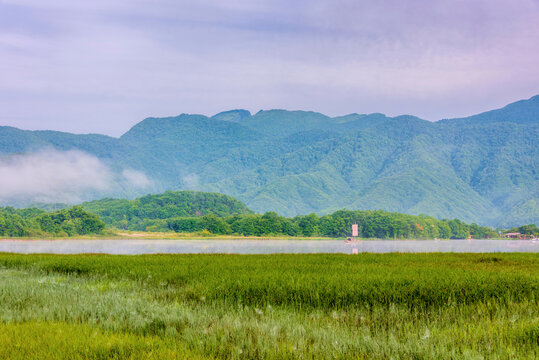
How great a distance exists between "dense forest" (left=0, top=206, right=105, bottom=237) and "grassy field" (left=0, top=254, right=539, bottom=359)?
165 meters

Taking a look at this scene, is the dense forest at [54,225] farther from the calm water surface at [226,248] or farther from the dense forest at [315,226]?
the calm water surface at [226,248]

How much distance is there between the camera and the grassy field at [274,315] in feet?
22.1

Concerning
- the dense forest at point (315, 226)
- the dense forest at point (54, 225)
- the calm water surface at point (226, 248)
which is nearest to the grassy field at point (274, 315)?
the calm water surface at point (226, 248)

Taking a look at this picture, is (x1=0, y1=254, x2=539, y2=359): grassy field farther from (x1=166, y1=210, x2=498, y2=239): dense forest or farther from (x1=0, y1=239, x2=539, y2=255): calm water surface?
(x1=166, y1=210, x2=498, y2=239): dense forest

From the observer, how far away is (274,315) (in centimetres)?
962

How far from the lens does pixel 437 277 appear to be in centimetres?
1280

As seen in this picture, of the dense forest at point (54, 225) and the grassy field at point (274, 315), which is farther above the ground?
the grassy field at point (274, 315)

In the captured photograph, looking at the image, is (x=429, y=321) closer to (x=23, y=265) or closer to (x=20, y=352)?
(x=20, y=352)

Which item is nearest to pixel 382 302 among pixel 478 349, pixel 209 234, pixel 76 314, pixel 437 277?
pixel 437 277

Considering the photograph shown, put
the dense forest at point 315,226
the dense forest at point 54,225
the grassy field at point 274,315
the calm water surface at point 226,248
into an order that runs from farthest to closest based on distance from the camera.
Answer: the dense forest at point 315,226, the dense forest at point 54,225, the calm water surface at point 226,248, the grassy field at point 274,315

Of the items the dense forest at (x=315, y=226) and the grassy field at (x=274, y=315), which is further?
the dense forest at (x=315, y=226)

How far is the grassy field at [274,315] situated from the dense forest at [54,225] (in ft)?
543

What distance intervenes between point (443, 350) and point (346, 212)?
191948mm

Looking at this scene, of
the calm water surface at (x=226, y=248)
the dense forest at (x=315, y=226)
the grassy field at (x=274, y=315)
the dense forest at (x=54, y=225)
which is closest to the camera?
the grassy field at (x=274, y=315)
